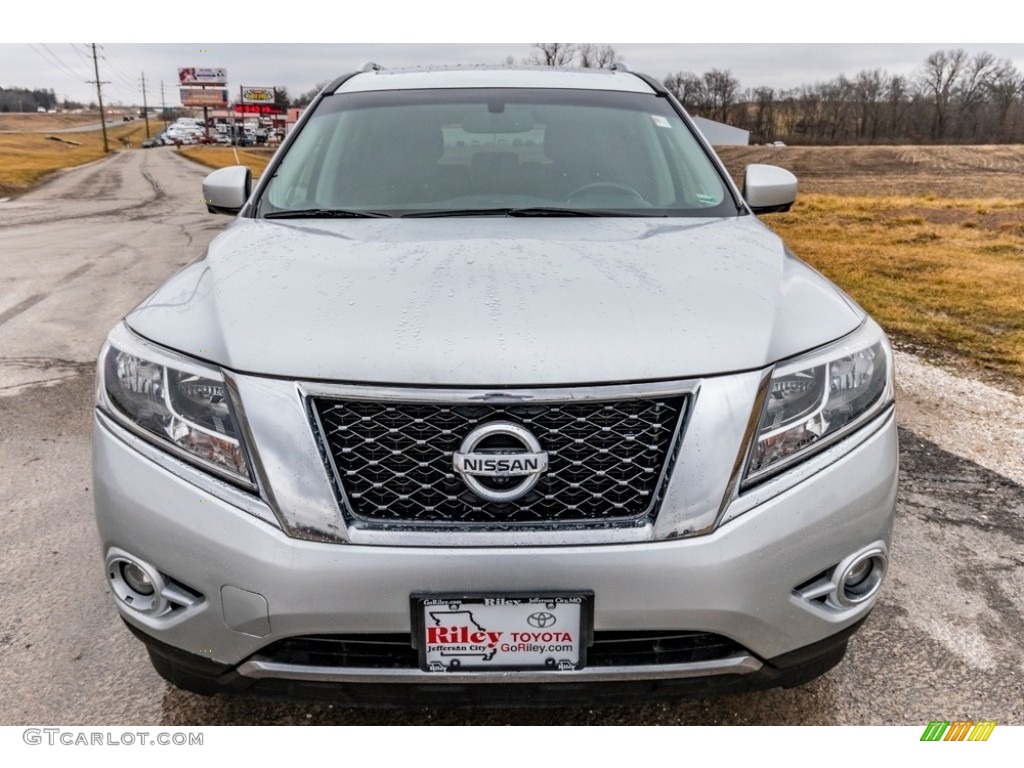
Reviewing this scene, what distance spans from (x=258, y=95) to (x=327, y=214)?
142m

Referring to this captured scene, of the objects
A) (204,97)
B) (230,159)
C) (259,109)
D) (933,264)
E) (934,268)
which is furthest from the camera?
(204,97)

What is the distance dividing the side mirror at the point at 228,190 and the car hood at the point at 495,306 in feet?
2.30

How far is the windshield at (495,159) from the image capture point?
2.86 metres

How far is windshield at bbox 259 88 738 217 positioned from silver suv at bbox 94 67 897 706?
3.15 ft

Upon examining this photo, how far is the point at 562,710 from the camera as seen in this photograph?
2.15m

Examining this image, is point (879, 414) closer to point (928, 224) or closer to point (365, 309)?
point (365, 309)

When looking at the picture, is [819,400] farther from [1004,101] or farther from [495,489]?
[1004,101]

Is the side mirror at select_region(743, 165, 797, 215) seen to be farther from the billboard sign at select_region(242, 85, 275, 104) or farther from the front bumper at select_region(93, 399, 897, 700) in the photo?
the billboard sign at select_region(242, 85, 275, 104)

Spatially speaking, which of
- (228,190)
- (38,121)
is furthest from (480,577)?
(38,121)

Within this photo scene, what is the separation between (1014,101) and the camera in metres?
68.5

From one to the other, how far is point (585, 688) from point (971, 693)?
1.24 meters

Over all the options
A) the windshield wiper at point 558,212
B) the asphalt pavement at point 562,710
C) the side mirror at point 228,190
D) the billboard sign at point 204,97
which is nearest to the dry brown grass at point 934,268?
the asphalt pavement at point 562,710

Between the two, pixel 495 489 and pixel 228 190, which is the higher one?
pixel 228 190

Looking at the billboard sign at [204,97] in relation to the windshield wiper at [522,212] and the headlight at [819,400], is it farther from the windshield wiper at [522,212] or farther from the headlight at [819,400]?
the headlight at [819,400]
